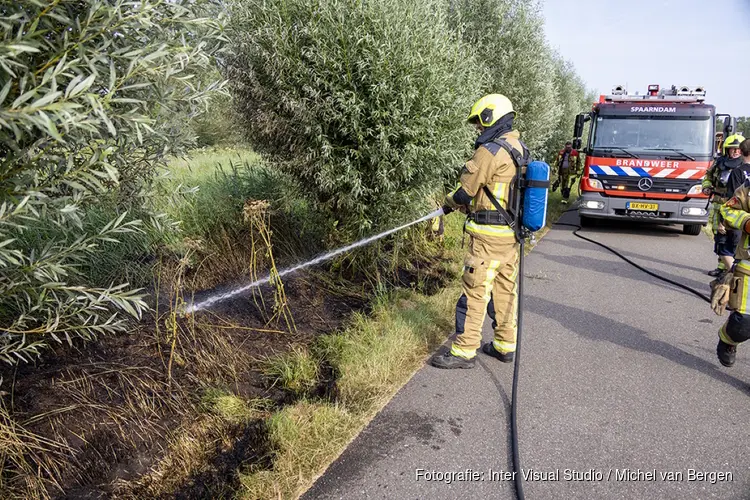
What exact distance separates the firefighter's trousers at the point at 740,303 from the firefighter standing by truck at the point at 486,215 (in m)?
1.56

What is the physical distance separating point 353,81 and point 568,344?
3120 millimetres

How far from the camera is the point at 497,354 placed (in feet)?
13.4

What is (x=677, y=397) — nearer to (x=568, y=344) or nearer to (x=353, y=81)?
(x=568, y=344)

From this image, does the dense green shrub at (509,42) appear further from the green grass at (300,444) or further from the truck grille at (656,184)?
the green grass at (300,444)

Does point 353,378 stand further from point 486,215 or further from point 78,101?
point 78,101

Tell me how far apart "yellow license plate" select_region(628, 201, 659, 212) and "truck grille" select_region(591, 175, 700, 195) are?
0.84ft

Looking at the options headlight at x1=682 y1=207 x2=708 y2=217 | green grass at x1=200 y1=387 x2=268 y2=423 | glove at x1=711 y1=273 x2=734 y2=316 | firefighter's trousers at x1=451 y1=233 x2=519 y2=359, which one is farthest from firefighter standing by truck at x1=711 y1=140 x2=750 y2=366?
headlight at x1=682 y1=207 x2=708 y2=217

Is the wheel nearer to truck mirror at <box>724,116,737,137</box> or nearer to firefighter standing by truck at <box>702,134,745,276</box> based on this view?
truck mirror at <box>724,116,737,137</box>

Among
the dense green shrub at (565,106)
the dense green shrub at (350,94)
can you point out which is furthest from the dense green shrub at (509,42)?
the dense green shrub at (565,106)

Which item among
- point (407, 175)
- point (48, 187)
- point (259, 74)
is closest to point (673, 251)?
point (407, 175)

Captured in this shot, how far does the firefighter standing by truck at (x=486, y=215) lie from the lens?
3.71 meters

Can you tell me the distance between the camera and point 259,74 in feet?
14.9

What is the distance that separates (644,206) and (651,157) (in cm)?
93

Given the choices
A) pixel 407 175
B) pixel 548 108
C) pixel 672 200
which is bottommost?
pixel 672 200
